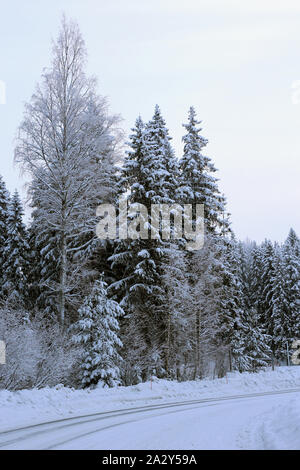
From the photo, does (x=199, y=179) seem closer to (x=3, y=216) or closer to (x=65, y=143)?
(x=65, y=143)

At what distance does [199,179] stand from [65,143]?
1201 cm

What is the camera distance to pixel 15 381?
49.5 ft

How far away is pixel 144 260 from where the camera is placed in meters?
24.0

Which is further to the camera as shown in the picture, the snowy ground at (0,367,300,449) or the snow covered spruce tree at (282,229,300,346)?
the snow covered spruce tree at (282,229,300,346)

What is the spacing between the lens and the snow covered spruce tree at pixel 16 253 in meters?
30.9

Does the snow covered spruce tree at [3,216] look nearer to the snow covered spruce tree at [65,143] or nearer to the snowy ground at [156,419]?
the snow covered spruce tree at [65,143]

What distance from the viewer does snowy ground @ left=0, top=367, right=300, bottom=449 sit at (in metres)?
8.07

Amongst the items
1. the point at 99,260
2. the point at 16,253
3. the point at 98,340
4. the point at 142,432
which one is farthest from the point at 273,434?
the point at 16,253

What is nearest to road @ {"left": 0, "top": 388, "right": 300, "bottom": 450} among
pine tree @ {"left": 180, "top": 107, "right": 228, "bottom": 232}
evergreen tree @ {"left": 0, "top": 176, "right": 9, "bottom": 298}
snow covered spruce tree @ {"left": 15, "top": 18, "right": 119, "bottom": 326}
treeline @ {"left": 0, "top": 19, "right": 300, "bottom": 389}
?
treeline @ {"left": 0, "top": 19, "right": 300, "bottom": 389}

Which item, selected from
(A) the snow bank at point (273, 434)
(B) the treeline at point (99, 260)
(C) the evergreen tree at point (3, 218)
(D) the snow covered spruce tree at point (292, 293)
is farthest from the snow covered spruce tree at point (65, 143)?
(D) the snow covered spruce tree at point (292, 293)

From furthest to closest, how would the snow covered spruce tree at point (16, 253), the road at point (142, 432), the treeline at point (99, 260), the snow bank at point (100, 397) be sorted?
the snow covered spruce tree at point (16, 253), the treeline at point (99, 260), the snow bank at point (100, 397), the road at point (142, 432)

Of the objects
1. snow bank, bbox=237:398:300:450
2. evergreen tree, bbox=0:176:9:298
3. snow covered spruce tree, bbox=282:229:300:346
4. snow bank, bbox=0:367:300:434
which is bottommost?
snow bank, bbox=0:367:300:434

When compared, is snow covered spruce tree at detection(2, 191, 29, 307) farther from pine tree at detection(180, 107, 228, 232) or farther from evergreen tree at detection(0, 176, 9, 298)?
pine tree at detection(180, 107, 228, 232)

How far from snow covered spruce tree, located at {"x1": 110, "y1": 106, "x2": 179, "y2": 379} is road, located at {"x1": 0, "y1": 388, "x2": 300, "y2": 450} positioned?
983cm
